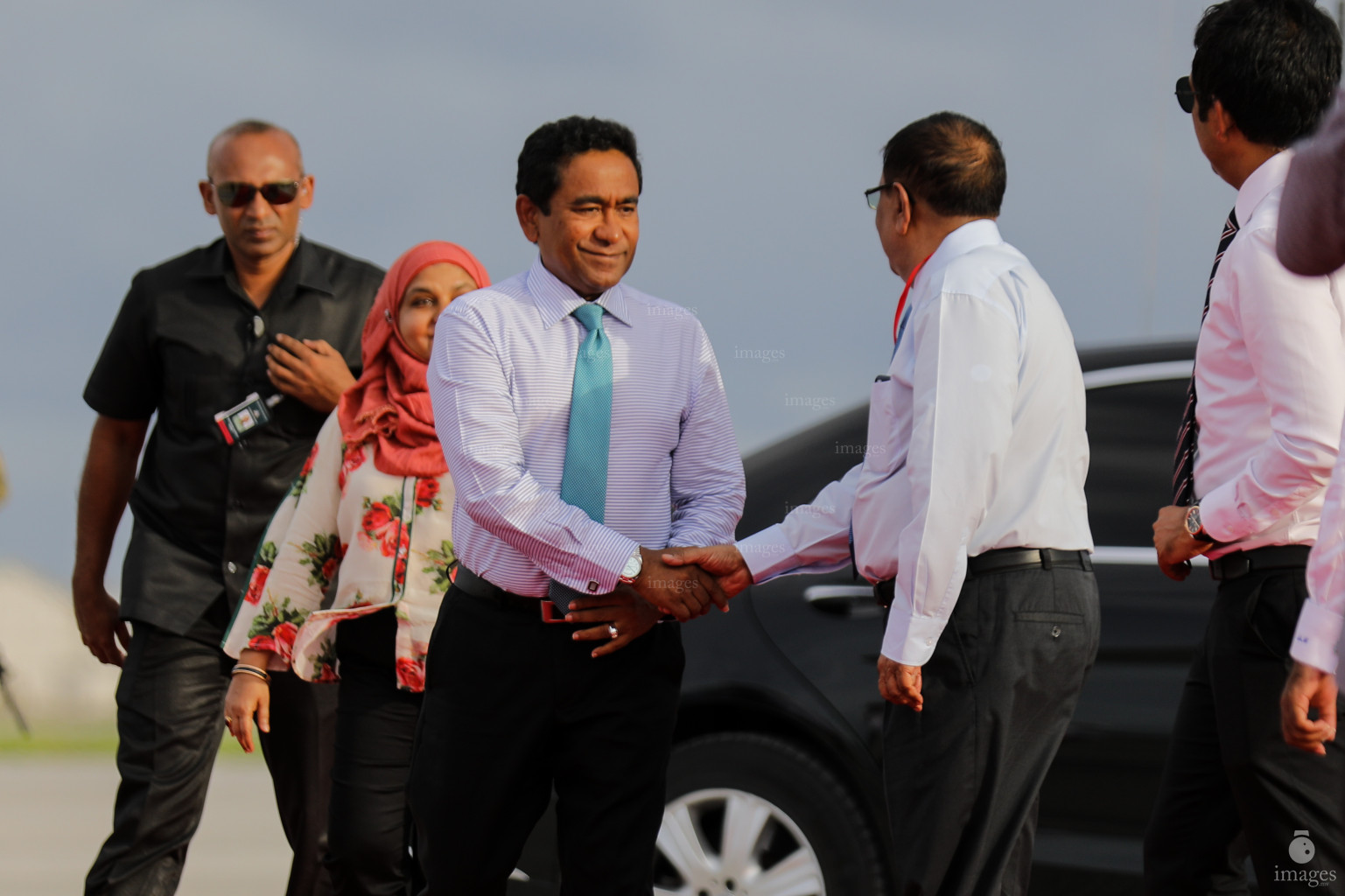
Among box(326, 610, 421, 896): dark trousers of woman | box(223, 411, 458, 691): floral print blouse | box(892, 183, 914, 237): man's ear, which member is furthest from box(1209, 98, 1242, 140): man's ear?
box(326, 610, 421, 896): dark trousers of woman

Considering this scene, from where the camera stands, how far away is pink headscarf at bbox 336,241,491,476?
3.65 meters

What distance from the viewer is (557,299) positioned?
10.2 feet

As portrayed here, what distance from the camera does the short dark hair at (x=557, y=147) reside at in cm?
310

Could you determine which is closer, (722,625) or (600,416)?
(600,416)

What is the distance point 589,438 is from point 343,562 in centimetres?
94

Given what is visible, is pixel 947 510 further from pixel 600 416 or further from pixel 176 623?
pixel 176 623

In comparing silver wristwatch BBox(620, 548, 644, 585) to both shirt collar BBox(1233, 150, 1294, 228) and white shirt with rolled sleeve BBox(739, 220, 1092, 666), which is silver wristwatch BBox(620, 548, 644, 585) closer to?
white shirt with rolled sleeve BBox(739, 220, 1092, 666)

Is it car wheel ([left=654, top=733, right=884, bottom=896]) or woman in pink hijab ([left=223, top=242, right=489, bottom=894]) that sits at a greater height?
woman in pink hijab ([left=223, top=242, right=489, bottom=894])

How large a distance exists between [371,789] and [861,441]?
1557mm

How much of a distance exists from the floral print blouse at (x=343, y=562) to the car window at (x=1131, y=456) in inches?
65.5

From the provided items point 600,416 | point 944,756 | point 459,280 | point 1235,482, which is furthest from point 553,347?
point 1235,482

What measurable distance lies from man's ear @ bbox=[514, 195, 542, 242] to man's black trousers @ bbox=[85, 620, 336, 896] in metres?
1.49

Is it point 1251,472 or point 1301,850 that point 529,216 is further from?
point 1301,850

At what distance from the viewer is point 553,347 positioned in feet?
10.1
